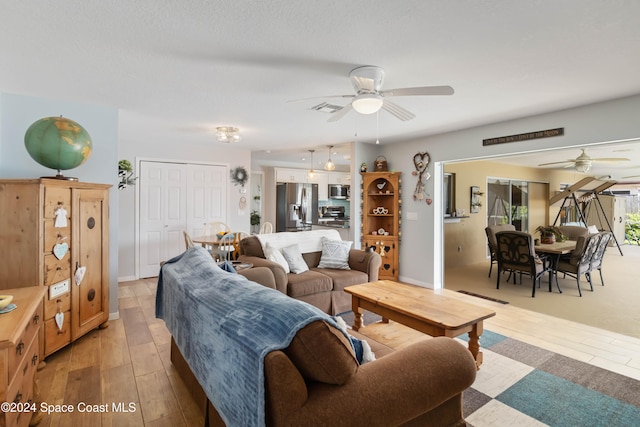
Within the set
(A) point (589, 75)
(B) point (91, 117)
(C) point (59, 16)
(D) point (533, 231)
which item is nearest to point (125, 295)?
(B) point (91, 117)

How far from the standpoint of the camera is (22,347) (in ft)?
5.31

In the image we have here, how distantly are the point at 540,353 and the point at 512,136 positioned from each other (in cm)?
242

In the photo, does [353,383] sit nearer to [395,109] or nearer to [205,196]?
[395,109]

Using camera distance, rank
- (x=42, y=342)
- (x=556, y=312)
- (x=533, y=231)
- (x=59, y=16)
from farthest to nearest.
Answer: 1. (x=533, y=231)
2. (x=556, y=312)
3. (x=42, y=342)
4. (x=59, y=16)

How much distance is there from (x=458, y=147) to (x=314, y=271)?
2.68 meters

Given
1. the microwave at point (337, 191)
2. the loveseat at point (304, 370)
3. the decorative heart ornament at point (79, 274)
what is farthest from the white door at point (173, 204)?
the loveseat at point (304, 370)

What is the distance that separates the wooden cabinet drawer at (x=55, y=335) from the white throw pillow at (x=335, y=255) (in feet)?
8.45

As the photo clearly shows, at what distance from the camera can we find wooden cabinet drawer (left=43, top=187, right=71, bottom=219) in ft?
8.34

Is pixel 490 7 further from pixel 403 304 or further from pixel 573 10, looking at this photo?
pixel 403 304

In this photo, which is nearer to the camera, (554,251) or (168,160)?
(554,251)

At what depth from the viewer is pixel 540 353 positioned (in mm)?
2838

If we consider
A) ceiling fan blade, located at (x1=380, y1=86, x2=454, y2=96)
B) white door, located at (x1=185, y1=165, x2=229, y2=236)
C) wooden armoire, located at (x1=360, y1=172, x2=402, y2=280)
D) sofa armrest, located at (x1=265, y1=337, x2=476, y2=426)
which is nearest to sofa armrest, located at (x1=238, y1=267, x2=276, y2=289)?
sofa armrest, located at (x1=265, y1=337, x2=476, y2=426)

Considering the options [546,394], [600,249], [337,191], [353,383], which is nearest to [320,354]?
[353,383]

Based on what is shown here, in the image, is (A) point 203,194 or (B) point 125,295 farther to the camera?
(A) point 203,194
